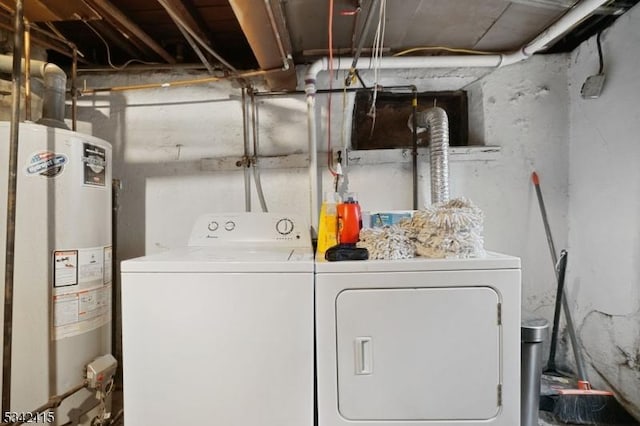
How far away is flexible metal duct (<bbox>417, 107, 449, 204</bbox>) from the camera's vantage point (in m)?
1.73

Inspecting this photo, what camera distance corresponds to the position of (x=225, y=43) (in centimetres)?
196

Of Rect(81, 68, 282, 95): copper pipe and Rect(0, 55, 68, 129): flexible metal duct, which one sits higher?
Rect(81, 68, 282, 95): copper pipe

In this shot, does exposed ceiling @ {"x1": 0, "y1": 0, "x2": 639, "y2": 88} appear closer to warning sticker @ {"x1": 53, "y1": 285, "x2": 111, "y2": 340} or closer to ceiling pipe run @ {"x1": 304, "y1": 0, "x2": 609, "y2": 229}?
ceiling pipe run @ {"x1": 304, "y1": 0, "x2": 609, "y2": 229}

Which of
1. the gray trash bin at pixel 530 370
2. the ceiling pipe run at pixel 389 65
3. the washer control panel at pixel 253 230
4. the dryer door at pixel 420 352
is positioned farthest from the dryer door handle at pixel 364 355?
the ceiling pipe run at pixel 389 65

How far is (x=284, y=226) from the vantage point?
5.05 ft

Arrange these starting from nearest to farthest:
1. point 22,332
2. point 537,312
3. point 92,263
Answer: point 22,332 → point 92,263 → point 537,312

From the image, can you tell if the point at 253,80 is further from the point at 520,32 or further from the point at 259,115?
the point at 520,32

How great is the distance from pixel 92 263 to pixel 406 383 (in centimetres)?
142

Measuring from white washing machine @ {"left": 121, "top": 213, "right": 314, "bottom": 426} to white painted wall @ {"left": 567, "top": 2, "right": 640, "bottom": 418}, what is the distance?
157 cm

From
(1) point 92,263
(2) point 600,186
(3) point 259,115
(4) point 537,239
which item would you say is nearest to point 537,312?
(4) point 537,239

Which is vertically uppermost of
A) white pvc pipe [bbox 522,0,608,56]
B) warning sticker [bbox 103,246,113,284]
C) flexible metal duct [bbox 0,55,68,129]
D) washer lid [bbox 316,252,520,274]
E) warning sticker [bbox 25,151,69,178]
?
white pvc pipe [bbox 522,0,608,56]

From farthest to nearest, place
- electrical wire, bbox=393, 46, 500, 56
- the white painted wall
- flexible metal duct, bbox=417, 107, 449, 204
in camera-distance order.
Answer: electrical wire, bbox=393, 46, 500, 56 < flexible metal duct, bbox=417, 107, 449, 204 < the white painted wall

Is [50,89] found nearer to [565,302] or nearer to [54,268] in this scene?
[54,268]

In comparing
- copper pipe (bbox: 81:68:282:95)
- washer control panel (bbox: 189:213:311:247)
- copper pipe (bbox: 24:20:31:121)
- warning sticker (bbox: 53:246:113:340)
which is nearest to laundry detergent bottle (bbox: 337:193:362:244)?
washer control panel (bbox: 189:213:311:247)
